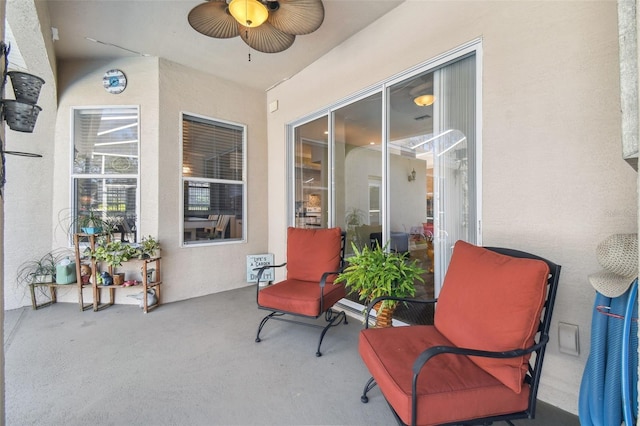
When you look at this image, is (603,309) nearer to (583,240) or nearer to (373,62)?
(583,240)

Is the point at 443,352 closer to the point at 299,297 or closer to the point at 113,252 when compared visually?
the point at 299,297

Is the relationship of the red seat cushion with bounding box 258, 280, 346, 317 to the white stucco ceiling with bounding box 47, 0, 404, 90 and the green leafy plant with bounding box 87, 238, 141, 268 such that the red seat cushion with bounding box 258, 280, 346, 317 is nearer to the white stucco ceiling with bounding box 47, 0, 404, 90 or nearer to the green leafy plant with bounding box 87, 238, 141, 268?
the green leafy plant with bounding box 87, 238, 141, 268

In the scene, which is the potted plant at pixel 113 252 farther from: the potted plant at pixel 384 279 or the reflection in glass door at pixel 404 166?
the potted plant at pixel 384 279

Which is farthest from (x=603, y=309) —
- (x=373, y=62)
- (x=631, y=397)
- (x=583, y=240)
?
(x=373, y=62)

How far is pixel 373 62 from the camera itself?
287cm

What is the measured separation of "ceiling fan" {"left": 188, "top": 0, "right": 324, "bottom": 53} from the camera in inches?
76.6

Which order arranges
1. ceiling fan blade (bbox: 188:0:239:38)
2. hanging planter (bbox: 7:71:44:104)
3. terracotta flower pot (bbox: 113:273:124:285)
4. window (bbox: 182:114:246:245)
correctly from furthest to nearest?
window (bbox: 182:114:246:245), terracotta flower pot (bbox: 113:273:124:285), ceiling fan blade (bbox: 188:0:239:38), hanging planter (bbox: 7:71:44:104)

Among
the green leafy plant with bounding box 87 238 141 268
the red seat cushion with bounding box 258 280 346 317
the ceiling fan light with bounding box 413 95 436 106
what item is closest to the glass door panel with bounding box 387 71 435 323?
the ceiling fan light with bounding box 413 95 436 106

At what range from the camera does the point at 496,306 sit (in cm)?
138

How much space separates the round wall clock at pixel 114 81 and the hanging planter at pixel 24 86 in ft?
9.09

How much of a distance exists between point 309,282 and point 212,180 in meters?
2.21

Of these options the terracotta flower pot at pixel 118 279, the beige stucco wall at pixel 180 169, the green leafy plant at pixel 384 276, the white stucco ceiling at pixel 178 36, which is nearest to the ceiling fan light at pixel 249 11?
the white stucco ceiling at pixel 178 36

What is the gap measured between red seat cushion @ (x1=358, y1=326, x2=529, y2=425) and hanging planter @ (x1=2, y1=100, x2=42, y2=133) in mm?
2060

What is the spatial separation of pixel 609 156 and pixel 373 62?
7.01 feet
